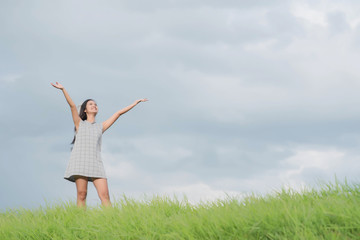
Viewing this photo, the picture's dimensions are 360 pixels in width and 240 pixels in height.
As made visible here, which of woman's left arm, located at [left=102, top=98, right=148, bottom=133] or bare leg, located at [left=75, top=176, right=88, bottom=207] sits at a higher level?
woman's left arm, located at [left=102, top=98, right=148, bottom=133]

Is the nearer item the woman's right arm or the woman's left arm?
the woman's right arm

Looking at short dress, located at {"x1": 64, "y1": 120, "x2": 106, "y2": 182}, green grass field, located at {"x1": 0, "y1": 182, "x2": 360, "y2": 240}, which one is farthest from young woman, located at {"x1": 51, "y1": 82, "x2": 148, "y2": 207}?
green grass field, located at {"x1": 0, "y1": 182, "x2": 360, "y2": 240}

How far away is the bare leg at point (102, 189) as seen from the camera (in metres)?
8.36

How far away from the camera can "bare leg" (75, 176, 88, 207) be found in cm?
852

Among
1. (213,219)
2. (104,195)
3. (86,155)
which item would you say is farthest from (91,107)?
(213,219)

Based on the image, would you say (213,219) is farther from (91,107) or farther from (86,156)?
(91,107)

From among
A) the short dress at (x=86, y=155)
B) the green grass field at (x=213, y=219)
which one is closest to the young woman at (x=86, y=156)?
the short dress at (x=86, y=155)

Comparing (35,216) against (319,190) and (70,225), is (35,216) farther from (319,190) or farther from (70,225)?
(319,190)

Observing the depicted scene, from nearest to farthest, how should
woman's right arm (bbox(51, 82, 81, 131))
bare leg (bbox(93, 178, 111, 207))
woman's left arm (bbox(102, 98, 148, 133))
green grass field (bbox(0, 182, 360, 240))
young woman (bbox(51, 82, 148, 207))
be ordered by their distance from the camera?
1. green grass field (bbox(0, 182, 360, 240))
2. bare leg (bbox(93, 178, 111, 207))
3. young woman (bbox(51, 82, 148, 207))
4. woman's right arm (bbox(51, 82, 81, 131))
5. woman's left arm (bbox(102, 98, 148, 133))

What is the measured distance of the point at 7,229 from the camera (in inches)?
296

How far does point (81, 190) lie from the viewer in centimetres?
856

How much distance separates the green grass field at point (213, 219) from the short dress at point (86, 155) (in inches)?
26.9

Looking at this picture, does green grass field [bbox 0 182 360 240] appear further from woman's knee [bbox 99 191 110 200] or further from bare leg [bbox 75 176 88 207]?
woman's knee [bbox 99 191 110 200]

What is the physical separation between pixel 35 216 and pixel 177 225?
3895mm
